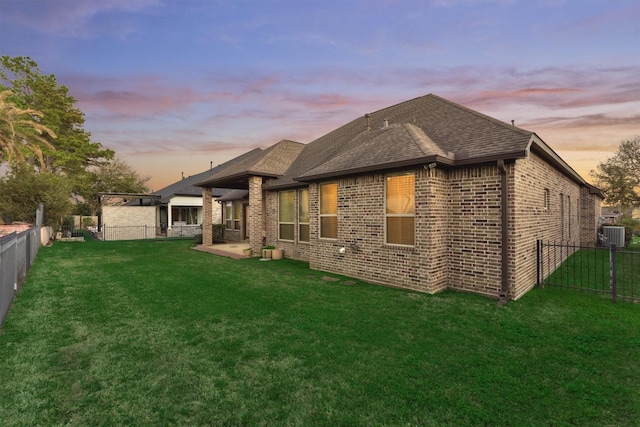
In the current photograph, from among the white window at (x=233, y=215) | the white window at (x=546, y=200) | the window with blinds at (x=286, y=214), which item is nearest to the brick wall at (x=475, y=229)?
the white window at (x=546, y=200)

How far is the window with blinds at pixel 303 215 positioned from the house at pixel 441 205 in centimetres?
149

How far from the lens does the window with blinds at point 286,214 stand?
1218 cm

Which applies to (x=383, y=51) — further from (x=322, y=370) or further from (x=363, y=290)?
(x=322, y=370)

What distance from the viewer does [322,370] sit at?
342cm

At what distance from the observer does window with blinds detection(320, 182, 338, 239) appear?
372 inches

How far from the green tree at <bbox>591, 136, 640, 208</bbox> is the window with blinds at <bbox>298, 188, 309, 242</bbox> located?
111 feet

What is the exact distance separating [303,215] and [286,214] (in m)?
1.19

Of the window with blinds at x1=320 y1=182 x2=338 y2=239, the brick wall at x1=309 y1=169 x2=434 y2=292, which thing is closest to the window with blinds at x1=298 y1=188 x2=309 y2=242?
the window with blinds at x1=320 y1=182 x2=338 y2=239

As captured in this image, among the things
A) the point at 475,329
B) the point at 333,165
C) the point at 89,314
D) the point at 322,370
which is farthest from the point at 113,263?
the point at 475,329

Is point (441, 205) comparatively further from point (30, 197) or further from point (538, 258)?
point (30, 197)

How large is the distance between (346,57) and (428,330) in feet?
40.1

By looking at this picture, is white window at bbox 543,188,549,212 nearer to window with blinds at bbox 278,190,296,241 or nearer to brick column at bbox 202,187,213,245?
window with blinds at bbox 278,190,296,241

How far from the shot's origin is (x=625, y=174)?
27641 mm

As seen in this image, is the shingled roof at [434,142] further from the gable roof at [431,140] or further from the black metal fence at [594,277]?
the black metal fence at [594,277]
